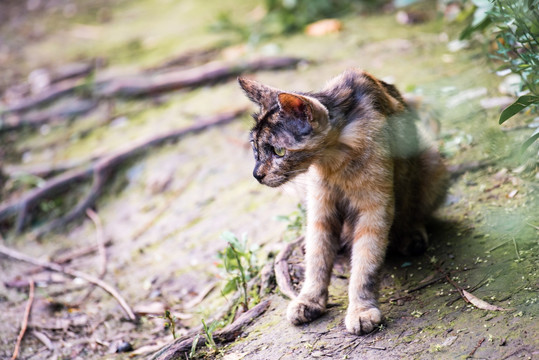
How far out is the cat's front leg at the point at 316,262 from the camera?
3324 millimetres

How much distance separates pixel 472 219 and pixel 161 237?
117 inches

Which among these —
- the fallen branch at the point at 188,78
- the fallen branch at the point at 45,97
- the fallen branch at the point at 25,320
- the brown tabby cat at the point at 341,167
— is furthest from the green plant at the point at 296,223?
the fallen branch at the point at 45,97

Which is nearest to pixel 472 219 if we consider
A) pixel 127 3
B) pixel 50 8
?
pixel 127 3

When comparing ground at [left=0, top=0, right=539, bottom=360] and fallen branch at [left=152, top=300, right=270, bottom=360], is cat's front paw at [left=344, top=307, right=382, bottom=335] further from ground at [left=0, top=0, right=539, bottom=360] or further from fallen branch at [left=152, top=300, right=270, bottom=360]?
fallen branch at [left=152, top=300, right=270, bottom=360]

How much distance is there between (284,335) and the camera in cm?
329

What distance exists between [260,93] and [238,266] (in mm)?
1191

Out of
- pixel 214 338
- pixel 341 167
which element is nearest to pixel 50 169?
pixel 214 338

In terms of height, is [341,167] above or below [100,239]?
above

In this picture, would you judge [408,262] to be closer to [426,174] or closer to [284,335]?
[426,174]

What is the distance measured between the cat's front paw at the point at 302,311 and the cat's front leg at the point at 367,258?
0.73 ft

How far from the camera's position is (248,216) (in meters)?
5.13

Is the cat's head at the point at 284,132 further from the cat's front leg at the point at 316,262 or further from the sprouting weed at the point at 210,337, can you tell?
the sprouting weed at the point at 210,337

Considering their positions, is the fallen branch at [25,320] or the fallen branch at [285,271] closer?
the fallen branch at [285,271]

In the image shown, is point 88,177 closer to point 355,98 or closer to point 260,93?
point 260,93
